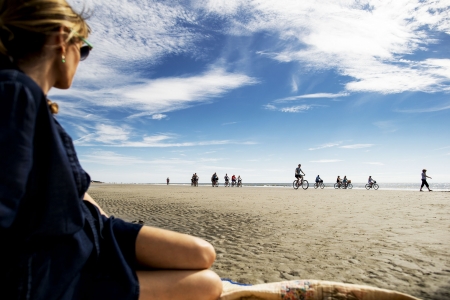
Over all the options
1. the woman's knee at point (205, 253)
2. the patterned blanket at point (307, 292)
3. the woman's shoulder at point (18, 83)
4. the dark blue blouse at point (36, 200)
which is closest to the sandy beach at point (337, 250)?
the patterned blanket at point (307, 292)

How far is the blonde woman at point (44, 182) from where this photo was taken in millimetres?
1155

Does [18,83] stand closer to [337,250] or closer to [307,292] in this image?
[307,292]

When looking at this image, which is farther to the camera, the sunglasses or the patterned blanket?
the patterned blanket

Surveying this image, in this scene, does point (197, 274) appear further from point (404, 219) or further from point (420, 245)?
point (404, 219)

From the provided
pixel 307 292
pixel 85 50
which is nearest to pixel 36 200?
pixel 85 50

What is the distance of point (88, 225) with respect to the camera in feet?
5.48

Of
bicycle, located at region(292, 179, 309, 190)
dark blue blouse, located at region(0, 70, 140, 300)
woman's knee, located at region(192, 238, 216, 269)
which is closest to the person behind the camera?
dark blue blouse, located at region(0, 70, 140, 300)

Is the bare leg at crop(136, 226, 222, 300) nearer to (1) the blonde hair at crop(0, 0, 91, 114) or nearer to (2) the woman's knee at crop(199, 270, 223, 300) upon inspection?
(2) the woman's knee at crop(199, 270, 223, 300)

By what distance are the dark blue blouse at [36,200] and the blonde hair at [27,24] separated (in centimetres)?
23

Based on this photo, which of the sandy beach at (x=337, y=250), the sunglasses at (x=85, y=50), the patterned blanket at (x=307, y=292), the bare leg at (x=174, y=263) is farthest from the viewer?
the sandy beach at (x=337, y=250)

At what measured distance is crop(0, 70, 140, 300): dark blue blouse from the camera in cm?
114

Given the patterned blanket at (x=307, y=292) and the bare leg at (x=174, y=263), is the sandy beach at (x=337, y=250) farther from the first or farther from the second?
the bare leg at (x=174, y=263)

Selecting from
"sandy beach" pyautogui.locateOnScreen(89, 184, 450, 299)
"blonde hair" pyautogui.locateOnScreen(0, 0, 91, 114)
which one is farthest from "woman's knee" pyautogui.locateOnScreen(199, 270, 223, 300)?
"blonde hair" pyautogui.locateOnScreen(0, 0, 91, 114)

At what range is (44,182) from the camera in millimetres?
1285
